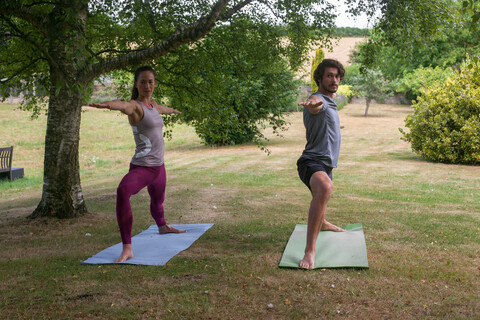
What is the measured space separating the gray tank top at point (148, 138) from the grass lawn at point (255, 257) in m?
1.19

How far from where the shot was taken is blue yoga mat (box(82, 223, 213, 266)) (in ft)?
16.1

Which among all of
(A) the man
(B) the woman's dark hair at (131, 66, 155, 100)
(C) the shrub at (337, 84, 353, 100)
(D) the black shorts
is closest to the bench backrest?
(B) the woman's dark hair at (131, 66, 155, 100)

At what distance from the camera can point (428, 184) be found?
10.8 meters

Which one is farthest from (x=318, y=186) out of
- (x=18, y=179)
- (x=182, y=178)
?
(x=18, y=179)

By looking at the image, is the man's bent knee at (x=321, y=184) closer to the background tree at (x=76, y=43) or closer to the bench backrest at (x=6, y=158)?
the background tree at (x=76, y=43)

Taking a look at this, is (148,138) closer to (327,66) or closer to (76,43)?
(76,43)

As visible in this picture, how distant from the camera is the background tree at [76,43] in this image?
6664mm

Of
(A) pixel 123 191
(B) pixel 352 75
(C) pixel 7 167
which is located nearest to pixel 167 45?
Answer: (A) pixel 123 191

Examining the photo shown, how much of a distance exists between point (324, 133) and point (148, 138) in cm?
202

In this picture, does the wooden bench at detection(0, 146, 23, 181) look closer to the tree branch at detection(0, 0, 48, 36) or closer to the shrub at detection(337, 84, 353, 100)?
the tree branch at detection(0, 0, 48, 36)

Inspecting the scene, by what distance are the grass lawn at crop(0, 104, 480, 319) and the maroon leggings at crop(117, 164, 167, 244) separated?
45 centimetres

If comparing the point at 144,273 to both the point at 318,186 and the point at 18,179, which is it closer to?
the point at 318,186

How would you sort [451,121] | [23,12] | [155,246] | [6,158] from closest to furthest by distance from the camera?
[155,246]
[23,12]
[451,121]
[6,158]

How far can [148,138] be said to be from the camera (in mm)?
5191
